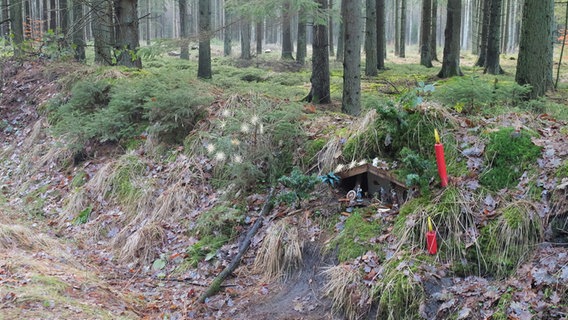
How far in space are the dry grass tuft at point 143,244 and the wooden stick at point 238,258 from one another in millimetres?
1176

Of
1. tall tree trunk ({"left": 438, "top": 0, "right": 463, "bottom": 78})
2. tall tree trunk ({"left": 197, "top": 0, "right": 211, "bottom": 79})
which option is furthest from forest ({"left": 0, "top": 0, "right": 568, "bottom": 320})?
tall tree trunk ({"left": 197, "top": 0, "right": 211, "bottom": 79})

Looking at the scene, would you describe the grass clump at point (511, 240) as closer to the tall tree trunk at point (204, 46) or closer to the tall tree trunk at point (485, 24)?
the tall tree trunk at point (204, 46)

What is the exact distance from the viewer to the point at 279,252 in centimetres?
501

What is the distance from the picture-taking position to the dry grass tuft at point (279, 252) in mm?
4930

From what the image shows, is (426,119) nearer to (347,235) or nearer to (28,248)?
(347,235)

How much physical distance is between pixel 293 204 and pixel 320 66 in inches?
228

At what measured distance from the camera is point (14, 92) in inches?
481

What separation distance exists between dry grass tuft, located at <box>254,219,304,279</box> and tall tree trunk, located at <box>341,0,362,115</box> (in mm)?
3778

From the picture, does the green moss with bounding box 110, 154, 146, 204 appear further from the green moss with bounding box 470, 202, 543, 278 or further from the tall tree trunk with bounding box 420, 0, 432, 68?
the tall tree trunk with bounding box 420, 0, 432, 68

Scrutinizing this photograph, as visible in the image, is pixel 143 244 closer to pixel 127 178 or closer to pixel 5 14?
pixel 127 178

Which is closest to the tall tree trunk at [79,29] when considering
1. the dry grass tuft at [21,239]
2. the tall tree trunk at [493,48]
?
the dry grass tuft at [21,239]

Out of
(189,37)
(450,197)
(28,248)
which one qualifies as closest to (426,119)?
(450,197)

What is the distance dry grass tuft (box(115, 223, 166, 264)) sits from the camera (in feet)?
19.2

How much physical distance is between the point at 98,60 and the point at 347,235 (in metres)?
12.1
